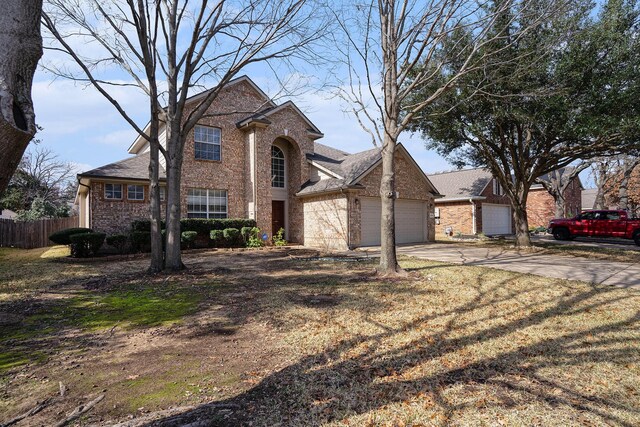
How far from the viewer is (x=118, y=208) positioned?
48.8ft

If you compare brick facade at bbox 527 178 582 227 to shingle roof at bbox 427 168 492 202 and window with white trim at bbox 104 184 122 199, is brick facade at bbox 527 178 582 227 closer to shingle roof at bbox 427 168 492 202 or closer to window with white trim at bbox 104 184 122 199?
shingle roof at bbox 427 168 492 202

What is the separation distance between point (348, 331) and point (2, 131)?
4224 mm

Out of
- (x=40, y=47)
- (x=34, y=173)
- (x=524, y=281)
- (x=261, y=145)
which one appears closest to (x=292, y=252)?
(x=261, y=145)

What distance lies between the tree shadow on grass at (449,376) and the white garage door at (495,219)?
72.4 feet

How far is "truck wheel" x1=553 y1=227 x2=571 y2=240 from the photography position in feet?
67.6

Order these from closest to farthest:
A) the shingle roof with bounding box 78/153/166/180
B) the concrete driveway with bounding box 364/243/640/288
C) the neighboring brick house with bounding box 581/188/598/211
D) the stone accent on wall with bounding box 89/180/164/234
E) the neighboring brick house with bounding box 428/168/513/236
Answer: the concrete driveway with bounding box 364/243/640/288, the shingle roof with bounding box 78/153/166/180, the stone accent on wall with bounding box 89/180/164/234, the neighboring brick house with bounding box 428/168/513/236, the neighboring brick house with bounding box 581/188/598/211

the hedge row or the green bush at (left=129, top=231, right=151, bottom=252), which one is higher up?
the hedge row

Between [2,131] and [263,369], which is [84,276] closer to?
[263,369]

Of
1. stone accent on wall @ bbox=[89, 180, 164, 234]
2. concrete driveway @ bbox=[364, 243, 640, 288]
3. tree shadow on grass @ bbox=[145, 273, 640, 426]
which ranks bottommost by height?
tree shadow on grass @ bbox=[145, 273, 640, 426]

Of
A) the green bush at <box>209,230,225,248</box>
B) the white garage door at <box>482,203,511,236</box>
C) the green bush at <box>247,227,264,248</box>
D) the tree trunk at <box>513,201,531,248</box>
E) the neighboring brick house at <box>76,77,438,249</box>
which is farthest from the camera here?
the white garage door at <box>482,203,511,236</box>

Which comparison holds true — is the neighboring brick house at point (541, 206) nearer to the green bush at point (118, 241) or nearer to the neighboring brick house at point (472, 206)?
the neighboring brick house at point (472, 206)

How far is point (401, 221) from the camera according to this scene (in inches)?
712

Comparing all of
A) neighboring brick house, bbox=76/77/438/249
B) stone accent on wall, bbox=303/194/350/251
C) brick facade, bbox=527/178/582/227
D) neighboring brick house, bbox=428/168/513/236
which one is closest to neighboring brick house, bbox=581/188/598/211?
brick facade, bbox=527/178/582/227

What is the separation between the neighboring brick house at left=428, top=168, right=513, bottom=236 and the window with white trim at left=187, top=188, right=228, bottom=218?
15342mm
